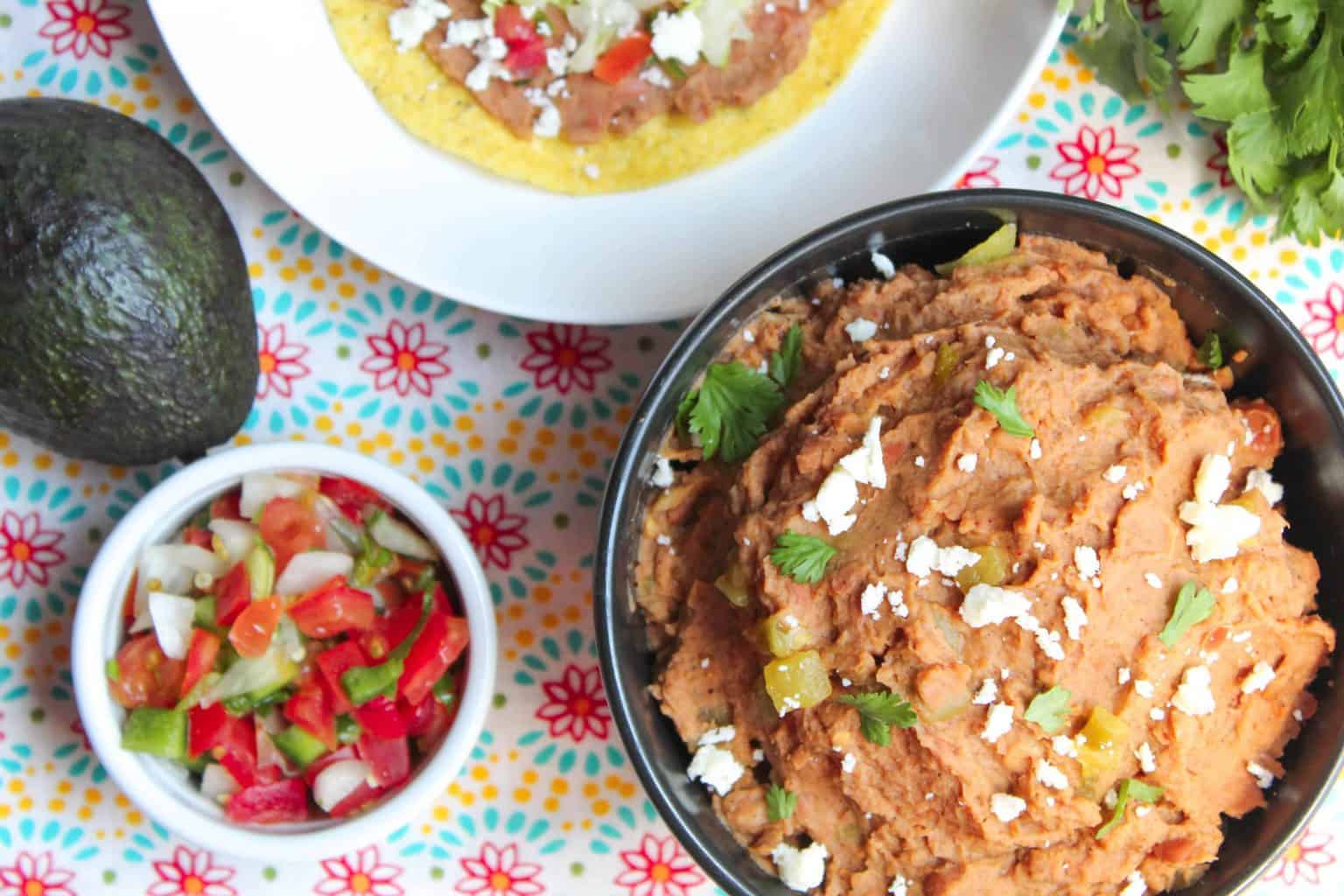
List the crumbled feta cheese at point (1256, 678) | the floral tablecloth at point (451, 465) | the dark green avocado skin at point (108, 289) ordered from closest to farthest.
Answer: the crumbled feta cheese at point (1256, 678)
the dark green avocado skin at point (108, 289)
the floral tablecloth at point (451, 465)

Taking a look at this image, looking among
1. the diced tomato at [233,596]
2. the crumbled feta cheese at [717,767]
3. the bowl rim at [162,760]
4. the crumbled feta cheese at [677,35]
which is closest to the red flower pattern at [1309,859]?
the crumbled feta cheese at [717,767]

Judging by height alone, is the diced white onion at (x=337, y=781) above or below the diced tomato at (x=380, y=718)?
below

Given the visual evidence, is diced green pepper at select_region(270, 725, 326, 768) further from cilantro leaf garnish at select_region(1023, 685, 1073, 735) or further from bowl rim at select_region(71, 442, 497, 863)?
cilantro leaf garnish at select_region(1023, 685, 1073, 735)

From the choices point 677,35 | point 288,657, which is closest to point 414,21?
point 677,35

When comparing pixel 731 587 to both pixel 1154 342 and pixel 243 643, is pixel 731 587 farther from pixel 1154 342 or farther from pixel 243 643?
pixel 243 643

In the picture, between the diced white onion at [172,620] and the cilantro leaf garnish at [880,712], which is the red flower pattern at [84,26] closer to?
the diced white onion at [172,620]

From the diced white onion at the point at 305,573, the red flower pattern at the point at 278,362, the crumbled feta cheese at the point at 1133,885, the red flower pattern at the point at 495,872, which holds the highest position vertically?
the red flower pattern at the point at 278,362

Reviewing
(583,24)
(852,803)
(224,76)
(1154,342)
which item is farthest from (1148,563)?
(224,76)

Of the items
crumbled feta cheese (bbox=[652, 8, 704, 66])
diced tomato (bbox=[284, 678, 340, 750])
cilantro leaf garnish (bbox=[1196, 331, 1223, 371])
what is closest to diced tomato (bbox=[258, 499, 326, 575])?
diced tomato (bbox=[284, 678, 340, 750])
